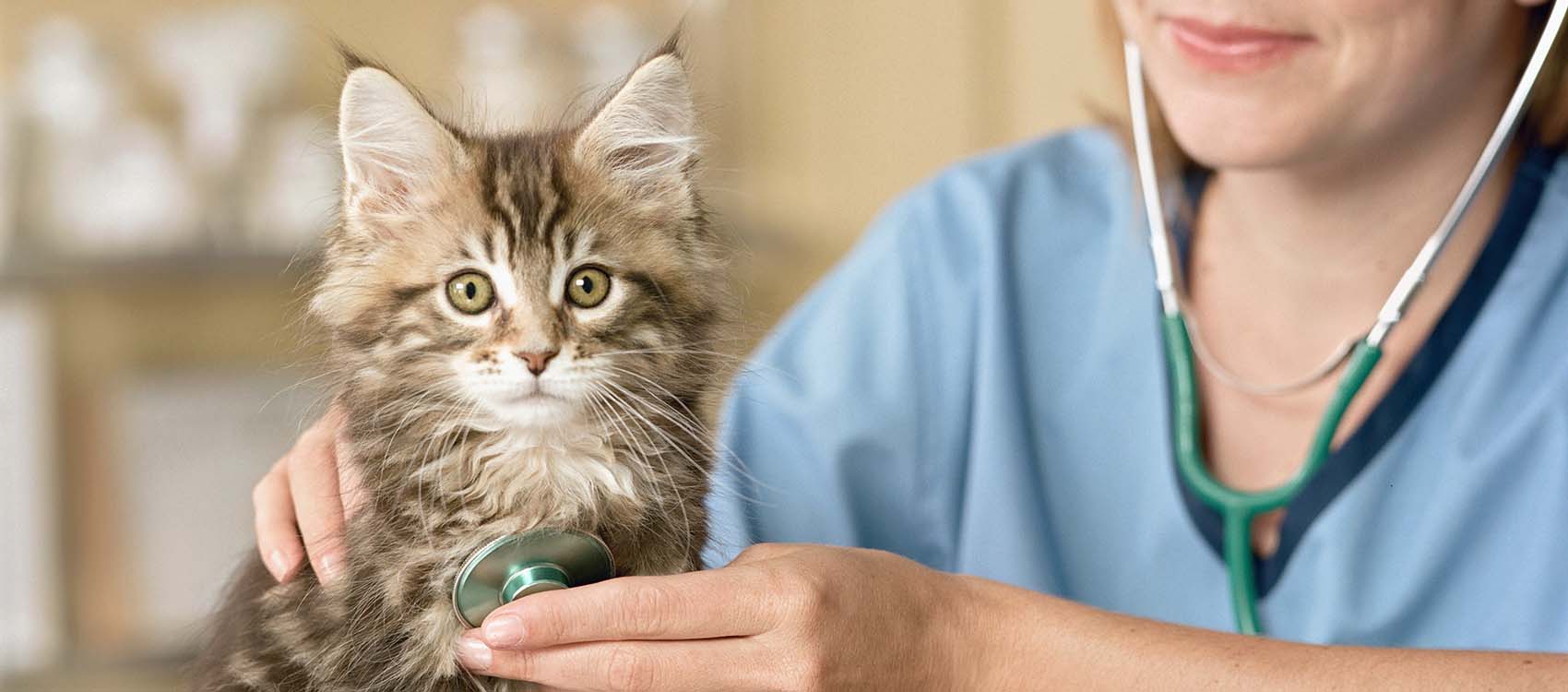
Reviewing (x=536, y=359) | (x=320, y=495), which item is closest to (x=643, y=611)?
(x=536, y=359)

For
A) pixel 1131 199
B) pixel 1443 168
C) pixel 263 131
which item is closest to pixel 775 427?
pixel 1131 199

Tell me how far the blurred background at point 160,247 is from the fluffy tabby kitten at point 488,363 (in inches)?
49.2

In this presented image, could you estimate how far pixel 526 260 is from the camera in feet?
2.69

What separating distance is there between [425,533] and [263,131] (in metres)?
1.68

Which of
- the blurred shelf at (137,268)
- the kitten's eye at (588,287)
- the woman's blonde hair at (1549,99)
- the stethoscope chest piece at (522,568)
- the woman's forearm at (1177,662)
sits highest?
the kitten's eye at (588,287)

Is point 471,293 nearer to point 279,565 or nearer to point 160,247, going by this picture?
point 279,565

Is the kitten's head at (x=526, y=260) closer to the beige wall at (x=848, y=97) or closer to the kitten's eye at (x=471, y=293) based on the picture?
the kitten's eye at (x=471, y=293)

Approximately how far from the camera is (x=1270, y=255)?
1337 mm

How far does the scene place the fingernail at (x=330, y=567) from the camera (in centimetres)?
85

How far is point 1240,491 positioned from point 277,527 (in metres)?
0.78

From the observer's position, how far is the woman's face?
109 cm

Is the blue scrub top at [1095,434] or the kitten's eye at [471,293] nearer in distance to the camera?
the kitten's eye at [471,293]

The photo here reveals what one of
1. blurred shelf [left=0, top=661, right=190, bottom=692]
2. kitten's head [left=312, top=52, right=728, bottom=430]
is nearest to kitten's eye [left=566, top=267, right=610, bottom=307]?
kitten's head [left=312, top=52, right=728, bottom=430]

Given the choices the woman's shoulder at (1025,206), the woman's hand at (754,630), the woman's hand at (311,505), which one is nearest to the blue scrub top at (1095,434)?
the woman's shoulder at (1025,206)
